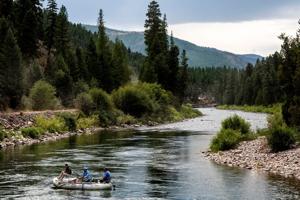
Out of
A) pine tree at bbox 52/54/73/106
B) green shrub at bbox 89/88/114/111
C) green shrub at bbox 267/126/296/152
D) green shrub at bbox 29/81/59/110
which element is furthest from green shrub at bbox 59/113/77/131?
green shrub at bbox 267/126/296/152

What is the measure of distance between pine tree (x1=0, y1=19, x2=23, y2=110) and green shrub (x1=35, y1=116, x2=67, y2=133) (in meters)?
6.94

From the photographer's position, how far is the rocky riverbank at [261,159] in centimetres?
3793

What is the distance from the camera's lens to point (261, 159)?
138ft

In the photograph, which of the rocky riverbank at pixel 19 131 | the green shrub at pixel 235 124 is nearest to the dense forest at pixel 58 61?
the rocky riverbank at pixel 19 131

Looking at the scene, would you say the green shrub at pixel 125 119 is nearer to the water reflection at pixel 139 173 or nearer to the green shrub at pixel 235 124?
the water reflection at pixel 139 173

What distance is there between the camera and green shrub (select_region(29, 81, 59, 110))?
78125 mm

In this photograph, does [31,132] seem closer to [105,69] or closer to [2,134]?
[2,134]

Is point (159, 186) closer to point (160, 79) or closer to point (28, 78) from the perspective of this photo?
point (28, 78)

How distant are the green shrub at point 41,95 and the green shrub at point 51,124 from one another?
7.94 meters

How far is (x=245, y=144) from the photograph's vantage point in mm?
49469

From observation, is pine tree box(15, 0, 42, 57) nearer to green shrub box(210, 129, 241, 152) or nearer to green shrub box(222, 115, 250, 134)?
green shrub box(222, 115, 250, 134)

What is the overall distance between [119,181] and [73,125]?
40.1 m

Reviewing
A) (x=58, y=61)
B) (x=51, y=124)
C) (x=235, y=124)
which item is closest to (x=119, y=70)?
(x=58, y=61)

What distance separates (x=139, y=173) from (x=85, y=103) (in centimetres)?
4759
